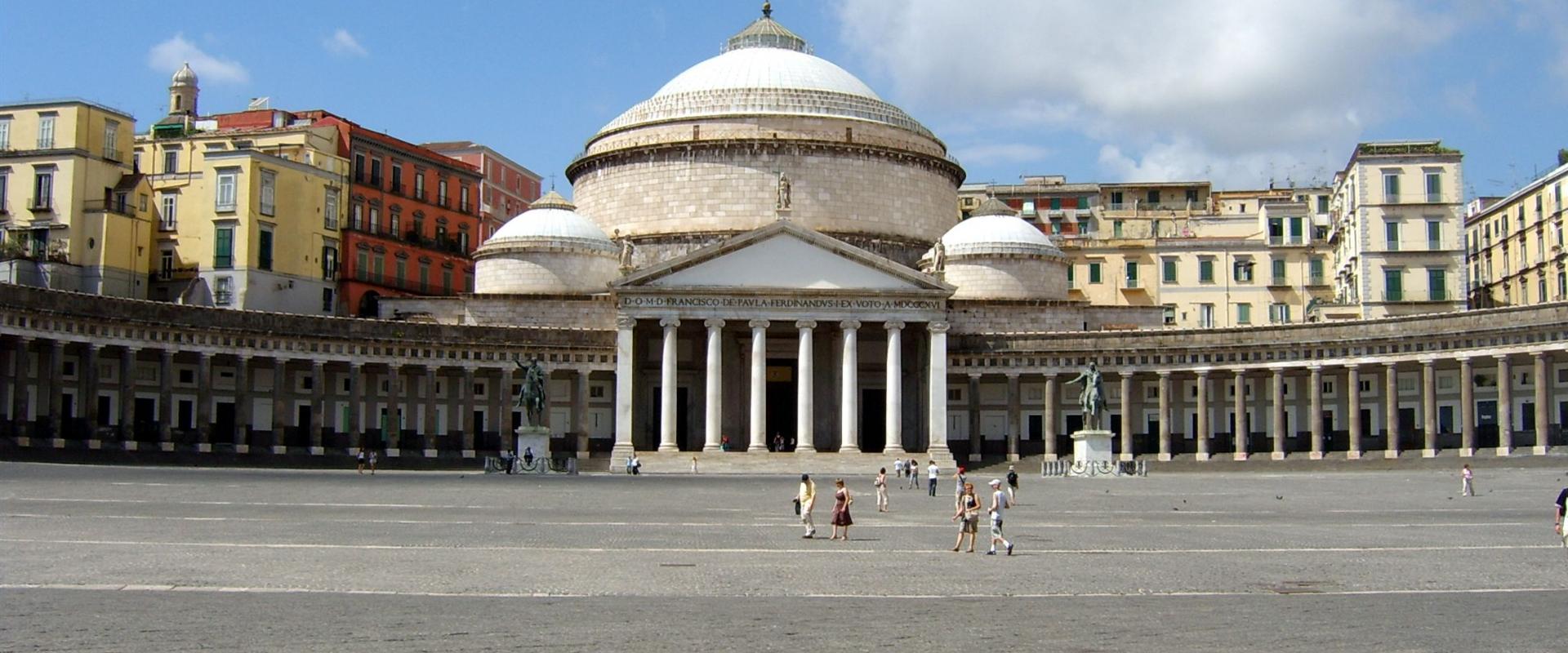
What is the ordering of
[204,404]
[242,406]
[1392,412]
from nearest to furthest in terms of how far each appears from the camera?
[204,404] < [242,406] < [1392,412]

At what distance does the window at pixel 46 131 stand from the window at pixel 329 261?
14.6 meters

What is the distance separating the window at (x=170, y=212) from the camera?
271 ft

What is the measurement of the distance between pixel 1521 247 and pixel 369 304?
60043 mm

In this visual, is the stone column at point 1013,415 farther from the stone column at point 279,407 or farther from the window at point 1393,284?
the stone column at point 279,407

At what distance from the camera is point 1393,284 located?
84.6m

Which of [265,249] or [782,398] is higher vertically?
[265,249]

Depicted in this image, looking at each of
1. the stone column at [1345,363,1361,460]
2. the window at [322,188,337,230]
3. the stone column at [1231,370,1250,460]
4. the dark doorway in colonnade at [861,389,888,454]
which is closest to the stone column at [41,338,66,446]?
the window at [322,188,337,230]

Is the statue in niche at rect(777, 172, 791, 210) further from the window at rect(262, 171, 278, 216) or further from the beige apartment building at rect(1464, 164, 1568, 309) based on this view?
the beige apartment building at rect(1464, 164, 1568, 309)

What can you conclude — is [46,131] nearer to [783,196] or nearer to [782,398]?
[783,196]

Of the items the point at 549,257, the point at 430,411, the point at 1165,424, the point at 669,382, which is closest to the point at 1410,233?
the point at 1165,424

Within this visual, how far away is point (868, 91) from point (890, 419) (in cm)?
2380

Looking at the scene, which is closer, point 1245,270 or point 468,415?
point 468,415

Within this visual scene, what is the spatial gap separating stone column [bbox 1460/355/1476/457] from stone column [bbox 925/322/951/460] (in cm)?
2071

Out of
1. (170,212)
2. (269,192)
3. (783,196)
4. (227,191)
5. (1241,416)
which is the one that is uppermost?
(269,192)
